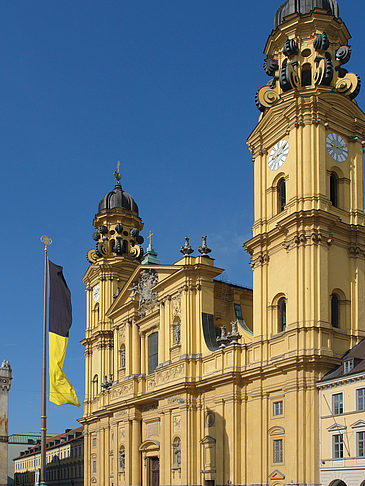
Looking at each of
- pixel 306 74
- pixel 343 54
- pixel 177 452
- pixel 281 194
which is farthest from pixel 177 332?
pixel 343 54

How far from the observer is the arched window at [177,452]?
47.4m

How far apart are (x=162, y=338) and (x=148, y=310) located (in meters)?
4.06

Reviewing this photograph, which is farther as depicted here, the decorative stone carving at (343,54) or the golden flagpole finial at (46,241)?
the decorative stone carving at (343,54)

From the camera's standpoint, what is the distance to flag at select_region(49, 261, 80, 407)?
25.3m

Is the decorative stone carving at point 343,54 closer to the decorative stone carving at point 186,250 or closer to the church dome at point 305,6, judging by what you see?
the church dome at point 305,6

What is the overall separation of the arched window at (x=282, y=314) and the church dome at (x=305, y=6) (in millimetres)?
16484

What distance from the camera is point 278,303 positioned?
41.2 meters

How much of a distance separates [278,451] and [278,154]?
16.3 m

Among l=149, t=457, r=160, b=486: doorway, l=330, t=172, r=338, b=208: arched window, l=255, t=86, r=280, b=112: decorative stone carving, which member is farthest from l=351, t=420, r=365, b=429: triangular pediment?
l=149, t=457, r=160, b=486: doorway

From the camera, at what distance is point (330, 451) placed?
3569cm

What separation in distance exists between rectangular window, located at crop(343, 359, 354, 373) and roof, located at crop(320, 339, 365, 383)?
108 mm

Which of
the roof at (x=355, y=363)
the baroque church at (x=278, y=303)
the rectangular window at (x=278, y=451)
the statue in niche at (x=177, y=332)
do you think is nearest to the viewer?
the roof at (x=355, y=363)

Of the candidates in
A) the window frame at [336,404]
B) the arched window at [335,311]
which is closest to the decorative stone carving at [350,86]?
the arched window at [335,311]

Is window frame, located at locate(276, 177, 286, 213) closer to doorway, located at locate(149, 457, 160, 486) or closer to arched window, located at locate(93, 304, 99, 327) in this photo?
doorway, located at locate(149, 457, 160, 486)
